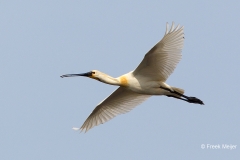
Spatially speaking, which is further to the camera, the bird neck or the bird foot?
the bird foot

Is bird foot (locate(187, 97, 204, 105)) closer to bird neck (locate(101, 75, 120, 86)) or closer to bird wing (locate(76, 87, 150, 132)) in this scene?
bird wing (locate(76, 87, 150, 132))

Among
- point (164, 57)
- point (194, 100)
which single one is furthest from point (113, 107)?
point (164, 57)

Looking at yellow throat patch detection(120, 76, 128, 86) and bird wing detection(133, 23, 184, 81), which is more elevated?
bird wing detection(133, 23, 184, 81)

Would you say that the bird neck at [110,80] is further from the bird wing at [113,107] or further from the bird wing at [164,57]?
the bird wing at [113,107]

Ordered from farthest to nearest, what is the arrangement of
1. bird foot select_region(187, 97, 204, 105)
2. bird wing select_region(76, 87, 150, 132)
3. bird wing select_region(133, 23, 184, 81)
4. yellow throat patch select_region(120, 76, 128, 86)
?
1. bird wing select_region(76, 87, 150, 132)
2. bird foot select_region(187, 97, 204, 105)
3. yellow throat patch select_region(120, 76, 128, 86)
4. bird wing select_region(133, 23, 184, 81)

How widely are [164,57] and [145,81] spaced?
2.72 feet

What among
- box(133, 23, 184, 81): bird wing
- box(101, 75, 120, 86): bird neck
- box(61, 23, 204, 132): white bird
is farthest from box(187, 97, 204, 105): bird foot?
box(101, 75, 120, 86): bird neck

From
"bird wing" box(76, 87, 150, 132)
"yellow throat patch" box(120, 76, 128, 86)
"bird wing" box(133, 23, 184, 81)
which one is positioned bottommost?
"bird wing" box(76, 87, 150, 132)

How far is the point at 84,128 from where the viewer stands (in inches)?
808

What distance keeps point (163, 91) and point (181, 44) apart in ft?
4.78

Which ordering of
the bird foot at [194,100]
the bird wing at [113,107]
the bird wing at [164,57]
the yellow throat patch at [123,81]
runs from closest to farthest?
1. the bird wing at [164,57]
2. the yellow throat patch at [123,81]
3. the bird foot at [194,100]
4. the bird wing at [113,107]

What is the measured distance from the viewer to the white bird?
18.6m

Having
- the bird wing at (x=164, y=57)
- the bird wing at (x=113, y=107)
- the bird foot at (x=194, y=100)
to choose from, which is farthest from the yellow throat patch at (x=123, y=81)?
the bird foot at (x=194, y=100)

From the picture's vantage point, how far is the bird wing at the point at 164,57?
60.6 ft
